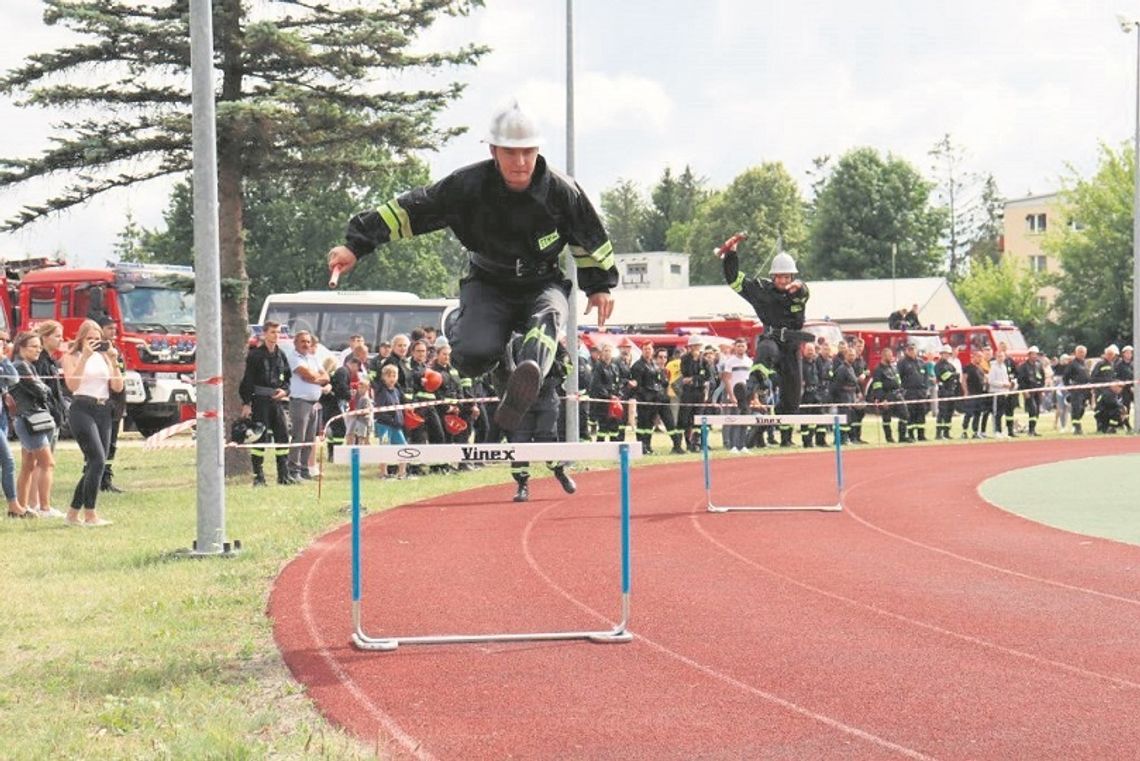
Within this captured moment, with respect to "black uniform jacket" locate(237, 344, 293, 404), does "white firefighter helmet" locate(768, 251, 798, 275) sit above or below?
above

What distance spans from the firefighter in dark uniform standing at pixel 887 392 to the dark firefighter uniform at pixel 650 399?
5394mm

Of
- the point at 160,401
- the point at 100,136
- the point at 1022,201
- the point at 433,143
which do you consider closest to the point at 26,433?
the point at 100,136

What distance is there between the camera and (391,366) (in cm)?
2097

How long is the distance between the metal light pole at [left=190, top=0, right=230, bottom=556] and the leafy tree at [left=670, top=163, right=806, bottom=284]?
89.9 metres

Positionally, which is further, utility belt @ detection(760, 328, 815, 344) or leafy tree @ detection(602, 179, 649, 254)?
leafy tree @ detection(602, 179, 649, 254)

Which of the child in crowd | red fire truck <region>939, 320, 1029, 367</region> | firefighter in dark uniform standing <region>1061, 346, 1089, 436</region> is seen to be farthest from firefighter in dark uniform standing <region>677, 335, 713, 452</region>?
red fire truck <region>939, 320, 1029, 367</region>

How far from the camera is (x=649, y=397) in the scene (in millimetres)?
27172

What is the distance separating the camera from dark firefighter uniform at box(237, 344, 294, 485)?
1961 centimetres

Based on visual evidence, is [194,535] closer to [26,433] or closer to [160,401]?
[26,433]

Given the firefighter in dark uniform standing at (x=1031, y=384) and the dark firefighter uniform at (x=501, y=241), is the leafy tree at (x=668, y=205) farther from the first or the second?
the dark firefighter uniform at (x=501, y=241)

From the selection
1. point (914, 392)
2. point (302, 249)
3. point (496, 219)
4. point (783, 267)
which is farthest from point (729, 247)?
point (302, 249)

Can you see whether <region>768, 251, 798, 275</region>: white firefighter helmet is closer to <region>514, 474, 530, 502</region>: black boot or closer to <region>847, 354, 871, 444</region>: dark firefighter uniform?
<region>514, 474, 530, 502</region>: black boot

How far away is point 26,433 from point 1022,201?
104 m

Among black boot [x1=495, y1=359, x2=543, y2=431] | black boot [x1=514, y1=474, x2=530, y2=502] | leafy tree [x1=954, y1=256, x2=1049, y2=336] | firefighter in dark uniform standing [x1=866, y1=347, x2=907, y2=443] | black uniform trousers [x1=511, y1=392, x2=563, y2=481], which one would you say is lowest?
black boot [x1=514, y1=474, x2=530, y2=502]
